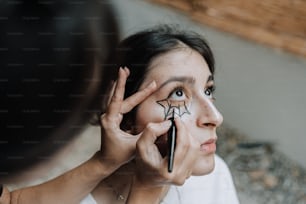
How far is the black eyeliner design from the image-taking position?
1.55ft

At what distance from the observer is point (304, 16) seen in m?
0.69

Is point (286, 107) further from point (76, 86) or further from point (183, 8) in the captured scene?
point (76, 86)

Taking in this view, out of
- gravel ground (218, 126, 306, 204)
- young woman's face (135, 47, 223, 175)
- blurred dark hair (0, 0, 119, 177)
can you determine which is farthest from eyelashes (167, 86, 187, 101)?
gravel ground (218, 126, 306, 204)

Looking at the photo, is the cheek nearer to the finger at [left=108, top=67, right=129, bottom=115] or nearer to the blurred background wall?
the finger at [left=108, top=67, right=129, bottom=115]

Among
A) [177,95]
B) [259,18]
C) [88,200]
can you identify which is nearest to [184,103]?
[177,95]

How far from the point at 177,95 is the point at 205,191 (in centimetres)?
18

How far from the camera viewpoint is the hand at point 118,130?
0.45 m

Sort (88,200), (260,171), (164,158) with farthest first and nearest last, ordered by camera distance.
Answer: (260,171)
(88,200)
(164,158)

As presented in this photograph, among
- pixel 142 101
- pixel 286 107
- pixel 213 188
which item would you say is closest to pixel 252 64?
pixel 286 107

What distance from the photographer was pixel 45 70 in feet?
1.77

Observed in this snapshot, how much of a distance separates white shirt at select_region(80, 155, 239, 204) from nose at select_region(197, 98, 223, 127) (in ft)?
0.42

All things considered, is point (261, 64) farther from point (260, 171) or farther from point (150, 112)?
point (150, 112)

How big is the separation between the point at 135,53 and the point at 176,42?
4cm

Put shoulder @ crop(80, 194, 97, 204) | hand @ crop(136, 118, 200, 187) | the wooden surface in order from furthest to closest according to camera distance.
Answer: the wooden surface < shoulder @ crop(80, 194, 97, 204) < hand @ crop(136, 118, 200, 187)
